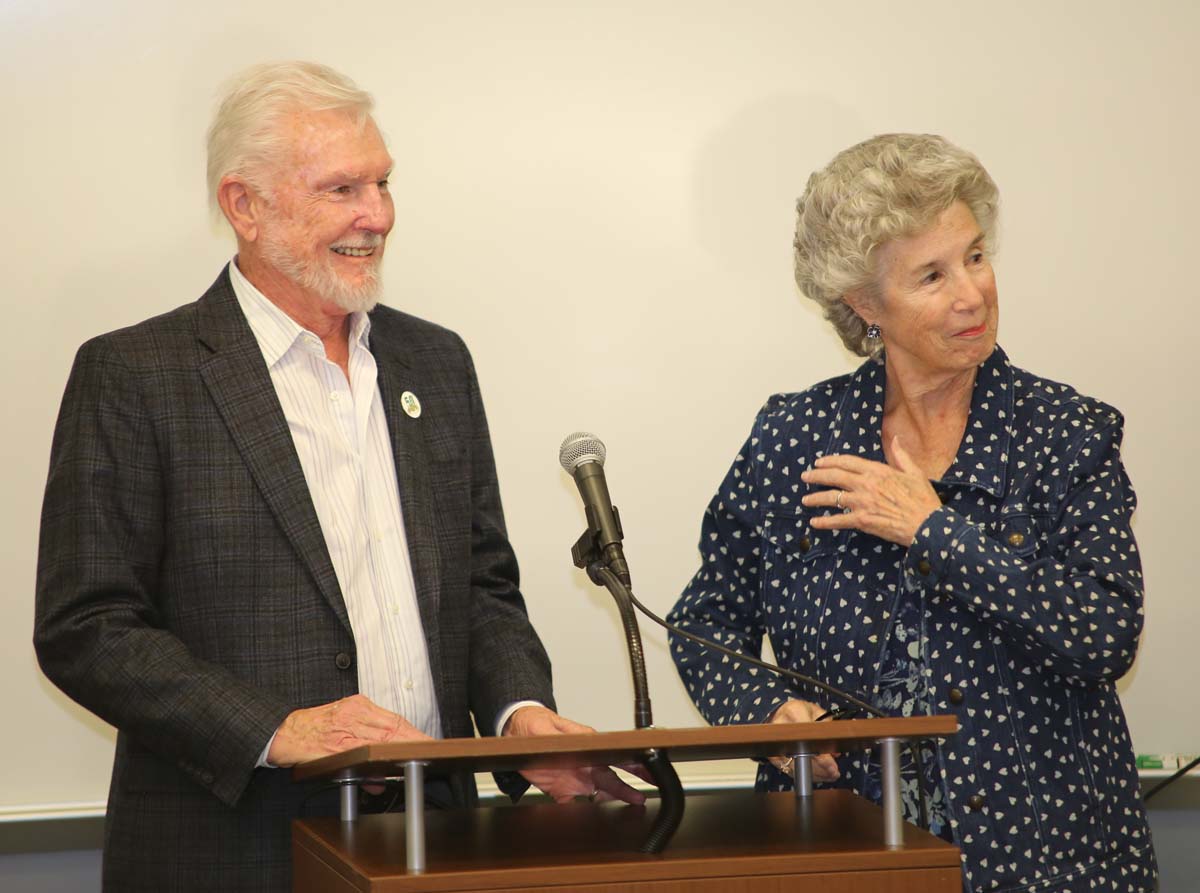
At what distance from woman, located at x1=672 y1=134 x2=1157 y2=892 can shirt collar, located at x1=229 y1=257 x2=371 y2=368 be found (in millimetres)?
796

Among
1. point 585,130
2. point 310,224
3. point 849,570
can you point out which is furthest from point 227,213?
point 849,570

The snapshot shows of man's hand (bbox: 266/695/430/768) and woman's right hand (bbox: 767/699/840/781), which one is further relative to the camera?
woman's right hand (bbox: 767/699/840/781)

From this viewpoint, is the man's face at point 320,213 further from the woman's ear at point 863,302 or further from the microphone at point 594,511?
the woman's ear at point 863,302

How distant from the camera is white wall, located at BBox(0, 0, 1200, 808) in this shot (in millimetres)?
3016

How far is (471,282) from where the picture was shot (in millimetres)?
3164

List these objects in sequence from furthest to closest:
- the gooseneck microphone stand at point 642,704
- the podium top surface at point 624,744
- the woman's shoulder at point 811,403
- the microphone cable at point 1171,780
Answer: the microphone cable at point 1171,780 < the woman's shoulder at point 811,403 < the gooseneck microphone stand at point 642,704 < the podium top surface at point 624,744

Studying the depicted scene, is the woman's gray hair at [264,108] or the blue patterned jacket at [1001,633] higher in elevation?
the woman's gray hair at [264,108]

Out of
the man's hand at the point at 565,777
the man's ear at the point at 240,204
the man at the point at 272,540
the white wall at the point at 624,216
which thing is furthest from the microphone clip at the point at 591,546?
the white wall at the point at 624,216

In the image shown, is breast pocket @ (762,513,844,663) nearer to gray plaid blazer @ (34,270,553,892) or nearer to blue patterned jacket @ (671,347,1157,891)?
blue patterned jacket @ (671,347,1157,891)

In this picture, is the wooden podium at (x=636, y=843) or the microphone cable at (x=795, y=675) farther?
the microphone cable at (x=795, y=675)

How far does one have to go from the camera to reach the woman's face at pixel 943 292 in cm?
234

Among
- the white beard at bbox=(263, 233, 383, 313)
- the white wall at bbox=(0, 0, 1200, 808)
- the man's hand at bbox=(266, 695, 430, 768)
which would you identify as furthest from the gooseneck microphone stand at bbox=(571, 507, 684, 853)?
the white wall at bbox=(0, 0, 1200, 808)

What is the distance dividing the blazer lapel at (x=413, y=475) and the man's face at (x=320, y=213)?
134mm

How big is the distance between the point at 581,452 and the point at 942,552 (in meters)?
0.59
